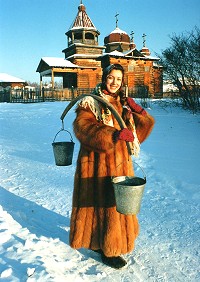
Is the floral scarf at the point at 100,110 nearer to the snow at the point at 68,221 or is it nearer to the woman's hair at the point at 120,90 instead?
the woman's hair at the point at 120,90

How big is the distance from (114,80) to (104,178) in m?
0.96

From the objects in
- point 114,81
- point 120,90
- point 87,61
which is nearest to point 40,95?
point 87,61

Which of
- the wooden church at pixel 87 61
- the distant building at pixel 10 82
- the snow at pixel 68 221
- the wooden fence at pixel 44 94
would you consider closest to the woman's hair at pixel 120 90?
the snow at pixel 68 221

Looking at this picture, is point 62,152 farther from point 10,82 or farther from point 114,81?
point 10,82

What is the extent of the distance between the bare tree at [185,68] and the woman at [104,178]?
38.6 feet

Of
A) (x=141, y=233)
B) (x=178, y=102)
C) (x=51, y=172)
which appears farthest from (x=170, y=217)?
(x=178, y=102)

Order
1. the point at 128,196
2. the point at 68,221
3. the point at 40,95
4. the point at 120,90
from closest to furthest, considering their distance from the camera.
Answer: the point at 128,196, the point at 120,90, the point at 68,221, the point at 40,95

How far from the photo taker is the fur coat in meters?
2.75

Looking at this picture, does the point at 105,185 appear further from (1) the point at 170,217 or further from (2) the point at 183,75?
(2) the point at 183,75

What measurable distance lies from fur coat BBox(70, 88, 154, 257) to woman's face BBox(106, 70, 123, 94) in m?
0.09

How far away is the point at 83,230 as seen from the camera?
2855mm

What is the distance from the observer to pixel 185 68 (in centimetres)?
1423

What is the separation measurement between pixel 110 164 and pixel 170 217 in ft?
5.87

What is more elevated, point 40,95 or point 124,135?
point 40,95
